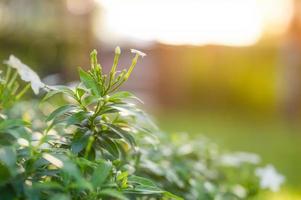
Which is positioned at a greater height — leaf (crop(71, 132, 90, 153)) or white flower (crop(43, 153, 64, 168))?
leaf (crop(71, 132, 90, 153))

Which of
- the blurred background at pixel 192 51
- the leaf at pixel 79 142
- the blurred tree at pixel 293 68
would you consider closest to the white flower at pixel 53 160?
the leaf at pixel 79 142

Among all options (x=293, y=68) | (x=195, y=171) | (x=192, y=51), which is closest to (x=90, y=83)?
(x=195, y=171)

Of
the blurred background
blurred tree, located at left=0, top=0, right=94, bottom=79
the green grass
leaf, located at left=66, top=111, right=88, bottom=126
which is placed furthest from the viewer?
the blurred background

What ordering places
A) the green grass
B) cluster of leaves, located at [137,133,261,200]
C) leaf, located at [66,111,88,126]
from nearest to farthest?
leaf, located at [66,111,88,126] < cluster of leaves, located at [137,133,261,200] < the green grass

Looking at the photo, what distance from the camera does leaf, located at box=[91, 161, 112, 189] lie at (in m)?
0.65

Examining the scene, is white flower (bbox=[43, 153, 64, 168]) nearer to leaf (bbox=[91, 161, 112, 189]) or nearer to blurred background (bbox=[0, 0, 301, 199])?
leaf (bbox=[91, 161, 112, 189])

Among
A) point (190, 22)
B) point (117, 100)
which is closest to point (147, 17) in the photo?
point (190, 22)

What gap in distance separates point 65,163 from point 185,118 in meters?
5.90

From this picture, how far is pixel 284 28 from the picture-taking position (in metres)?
6.39

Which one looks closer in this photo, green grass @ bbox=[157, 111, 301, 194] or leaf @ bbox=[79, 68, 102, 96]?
leaf @ bbox=[79, 68, 102, 96]

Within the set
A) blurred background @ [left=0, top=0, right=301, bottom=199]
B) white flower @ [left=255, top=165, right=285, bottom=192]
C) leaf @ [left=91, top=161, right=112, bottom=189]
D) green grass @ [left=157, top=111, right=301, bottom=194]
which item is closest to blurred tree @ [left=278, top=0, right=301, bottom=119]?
blurred background @ [left=0, top=0, right=301, bottom=199]

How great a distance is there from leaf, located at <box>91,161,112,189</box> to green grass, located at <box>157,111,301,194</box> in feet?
7.74

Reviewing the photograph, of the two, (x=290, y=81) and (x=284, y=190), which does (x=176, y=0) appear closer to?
(x=290, y=81)

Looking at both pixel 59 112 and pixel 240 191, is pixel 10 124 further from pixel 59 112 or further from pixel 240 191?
pixel 240 191
